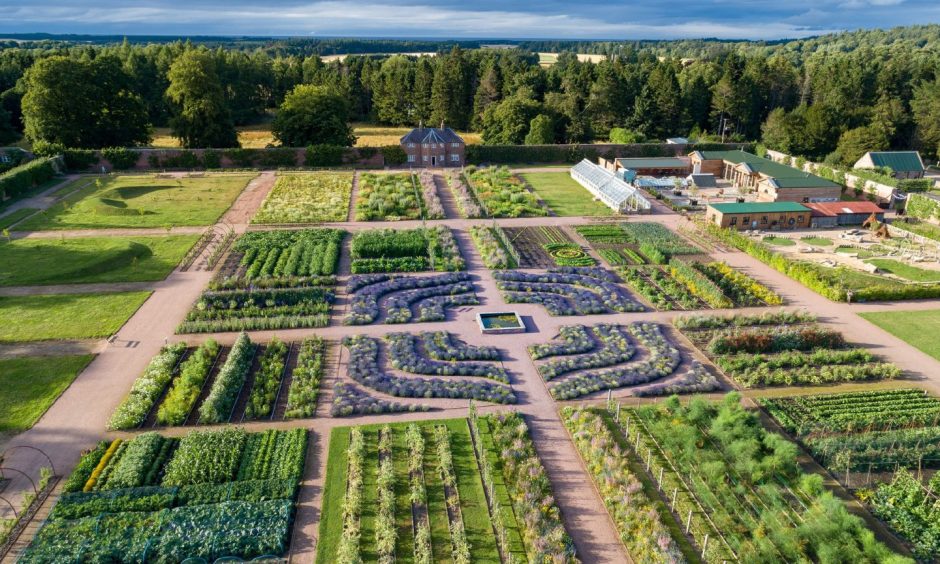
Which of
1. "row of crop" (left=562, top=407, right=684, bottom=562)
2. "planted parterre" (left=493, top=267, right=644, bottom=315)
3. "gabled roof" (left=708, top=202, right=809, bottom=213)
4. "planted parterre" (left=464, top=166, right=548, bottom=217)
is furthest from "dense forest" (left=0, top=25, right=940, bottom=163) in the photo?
"row of crop" (left=562, top=407, right=684, bottom=562)

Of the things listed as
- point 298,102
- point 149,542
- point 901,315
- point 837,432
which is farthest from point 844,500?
point 298,102

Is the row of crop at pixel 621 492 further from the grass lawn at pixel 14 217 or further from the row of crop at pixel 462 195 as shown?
the grass lawn at pixel 14 217

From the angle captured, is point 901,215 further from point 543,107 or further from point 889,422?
point 543,107

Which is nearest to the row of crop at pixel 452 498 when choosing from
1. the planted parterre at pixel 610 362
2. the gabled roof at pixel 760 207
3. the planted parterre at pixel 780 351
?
the planted parterre at pixel 610 362

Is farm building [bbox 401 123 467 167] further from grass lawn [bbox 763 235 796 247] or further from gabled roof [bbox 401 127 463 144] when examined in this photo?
grass lawn [bbox 763 235 796 247]

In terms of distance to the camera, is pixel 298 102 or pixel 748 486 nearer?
pixel 748 486

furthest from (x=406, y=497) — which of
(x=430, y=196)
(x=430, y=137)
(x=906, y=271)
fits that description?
(x=430, y=137)

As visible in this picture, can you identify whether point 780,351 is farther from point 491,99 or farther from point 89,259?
point 491,99
